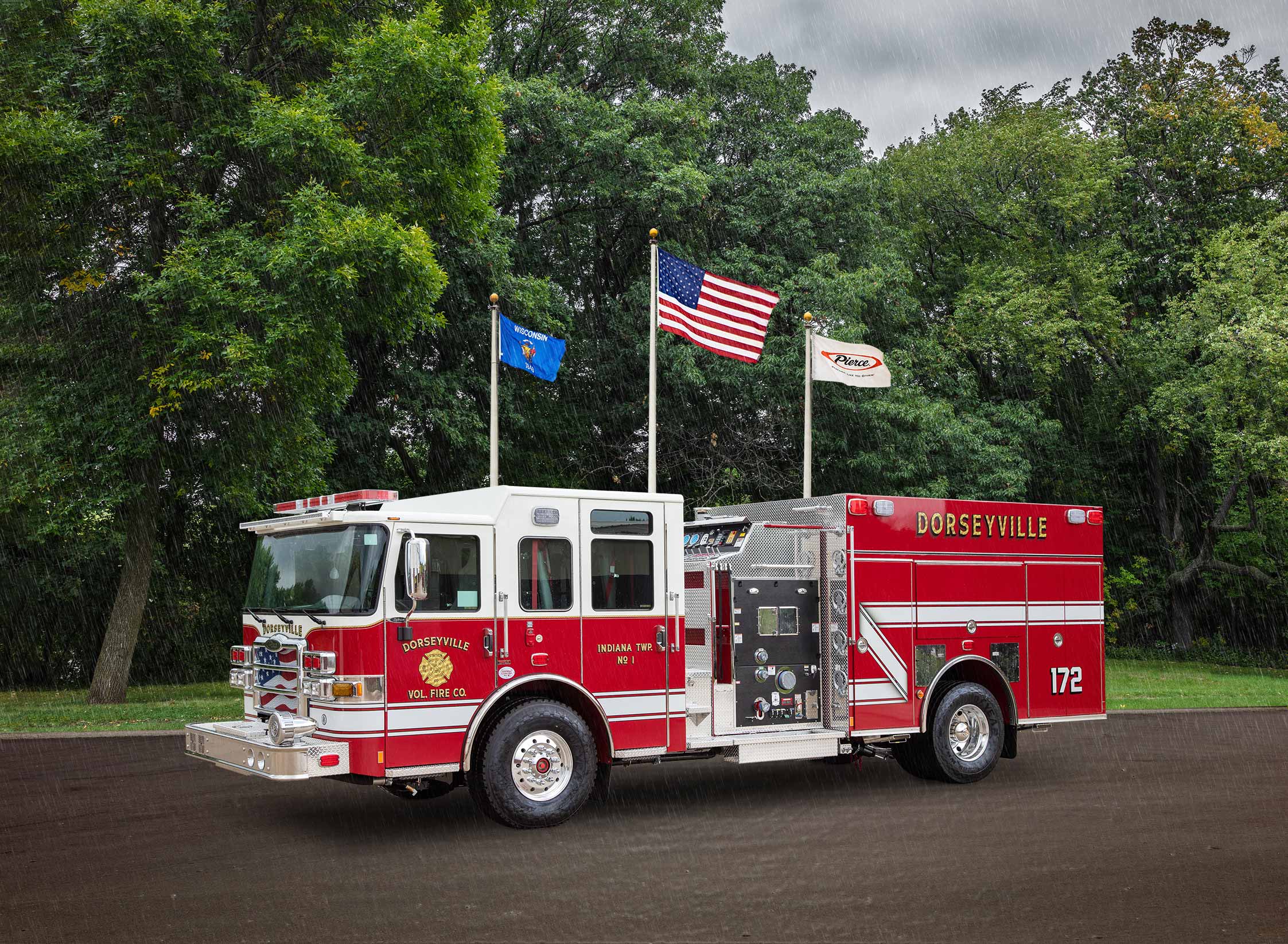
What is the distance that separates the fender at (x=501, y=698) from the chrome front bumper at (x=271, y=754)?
38.0 inches

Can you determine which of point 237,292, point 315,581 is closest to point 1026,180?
point 237,292

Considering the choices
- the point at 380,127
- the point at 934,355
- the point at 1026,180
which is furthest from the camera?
the point at 1026,180

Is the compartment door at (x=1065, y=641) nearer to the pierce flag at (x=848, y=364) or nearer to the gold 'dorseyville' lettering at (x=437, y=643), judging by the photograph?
the pierce flag at (x=848, y=364)

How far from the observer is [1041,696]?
43.4 ft

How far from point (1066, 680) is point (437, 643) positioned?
743cm

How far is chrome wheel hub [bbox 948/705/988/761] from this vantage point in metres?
12.7

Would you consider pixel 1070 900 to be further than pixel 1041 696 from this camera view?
No

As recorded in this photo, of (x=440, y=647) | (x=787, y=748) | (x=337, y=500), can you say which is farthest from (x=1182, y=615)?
(x=337, y=500)

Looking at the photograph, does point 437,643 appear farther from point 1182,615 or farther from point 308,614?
point 1182,615

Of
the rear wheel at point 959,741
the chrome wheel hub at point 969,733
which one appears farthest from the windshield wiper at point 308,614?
the chrome wheel hub at point 969,733

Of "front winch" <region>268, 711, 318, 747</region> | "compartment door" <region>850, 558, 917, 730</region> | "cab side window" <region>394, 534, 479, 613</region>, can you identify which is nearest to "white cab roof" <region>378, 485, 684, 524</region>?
"cab side window" <region>394, 534, 479, 613</region>

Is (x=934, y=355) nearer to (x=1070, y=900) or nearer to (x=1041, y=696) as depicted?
(x=1041, y=696)

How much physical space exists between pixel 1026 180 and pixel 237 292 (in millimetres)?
Result: 29169

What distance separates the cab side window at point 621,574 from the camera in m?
10.5
